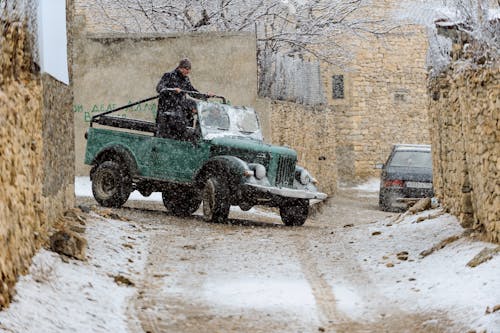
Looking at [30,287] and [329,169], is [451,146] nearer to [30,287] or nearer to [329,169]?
[30,287]

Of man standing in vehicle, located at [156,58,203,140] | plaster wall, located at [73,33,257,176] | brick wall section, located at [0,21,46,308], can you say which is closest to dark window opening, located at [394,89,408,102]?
plaster wall, located at [73,33,257,176]

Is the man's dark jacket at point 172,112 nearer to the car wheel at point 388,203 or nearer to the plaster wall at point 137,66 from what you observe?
the plaster wall at point 137,66

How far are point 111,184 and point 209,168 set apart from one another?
2.07 meters

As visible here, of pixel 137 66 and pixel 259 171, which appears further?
pixel 137 66

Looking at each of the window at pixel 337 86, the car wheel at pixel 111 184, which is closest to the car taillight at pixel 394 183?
the car wheel at pixel 111 184

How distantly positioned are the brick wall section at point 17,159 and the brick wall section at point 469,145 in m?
4.37

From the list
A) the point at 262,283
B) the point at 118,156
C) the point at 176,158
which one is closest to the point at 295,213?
the point at 176,158

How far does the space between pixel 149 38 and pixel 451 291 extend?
42.8 ft

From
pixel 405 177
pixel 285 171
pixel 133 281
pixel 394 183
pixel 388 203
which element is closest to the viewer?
pixel 133 281

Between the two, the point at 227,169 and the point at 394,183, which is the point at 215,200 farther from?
the point at 394,183

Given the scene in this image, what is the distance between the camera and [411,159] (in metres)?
18.4

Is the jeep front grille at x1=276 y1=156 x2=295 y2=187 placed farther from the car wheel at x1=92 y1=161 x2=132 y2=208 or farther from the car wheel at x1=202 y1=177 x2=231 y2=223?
the car wheel at x1=92 y1=161 x2=132 y2=208

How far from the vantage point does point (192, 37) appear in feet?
63.1

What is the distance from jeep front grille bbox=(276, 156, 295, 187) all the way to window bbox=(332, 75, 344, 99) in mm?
18418
